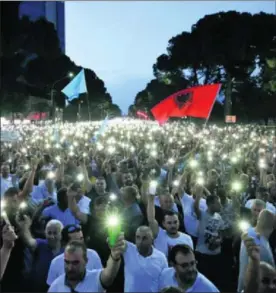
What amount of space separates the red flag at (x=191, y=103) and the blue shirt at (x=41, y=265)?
8.23 metres

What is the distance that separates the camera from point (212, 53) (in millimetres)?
51531

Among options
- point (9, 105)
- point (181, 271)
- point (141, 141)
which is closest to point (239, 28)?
point (9, 105)

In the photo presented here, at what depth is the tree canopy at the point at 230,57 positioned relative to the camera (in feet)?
159

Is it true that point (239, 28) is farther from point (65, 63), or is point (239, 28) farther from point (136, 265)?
point (136, 265)

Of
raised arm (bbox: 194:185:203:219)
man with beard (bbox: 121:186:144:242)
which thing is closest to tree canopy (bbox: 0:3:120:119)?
raised arm (bbox: 194:185:203:219)

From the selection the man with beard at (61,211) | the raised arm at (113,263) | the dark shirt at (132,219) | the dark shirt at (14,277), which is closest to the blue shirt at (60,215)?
the man with beard at (61,211)

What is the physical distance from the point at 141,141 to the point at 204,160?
24.7 ft

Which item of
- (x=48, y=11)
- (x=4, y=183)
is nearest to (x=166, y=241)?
(x=4, y=183)

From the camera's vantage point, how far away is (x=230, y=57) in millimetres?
50594

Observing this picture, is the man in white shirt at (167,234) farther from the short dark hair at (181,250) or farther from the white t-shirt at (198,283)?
the short dark hair at (181,250)

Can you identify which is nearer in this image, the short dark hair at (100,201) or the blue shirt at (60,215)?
the short dark hair at (100,201)

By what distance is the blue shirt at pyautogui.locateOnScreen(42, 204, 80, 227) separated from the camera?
21.7 feet

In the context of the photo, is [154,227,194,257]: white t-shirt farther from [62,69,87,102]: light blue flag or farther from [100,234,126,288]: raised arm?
[62,69,87,102]: light blue flag

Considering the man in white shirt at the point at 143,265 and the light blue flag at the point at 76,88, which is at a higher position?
the light blue flag at the point at 76,88
